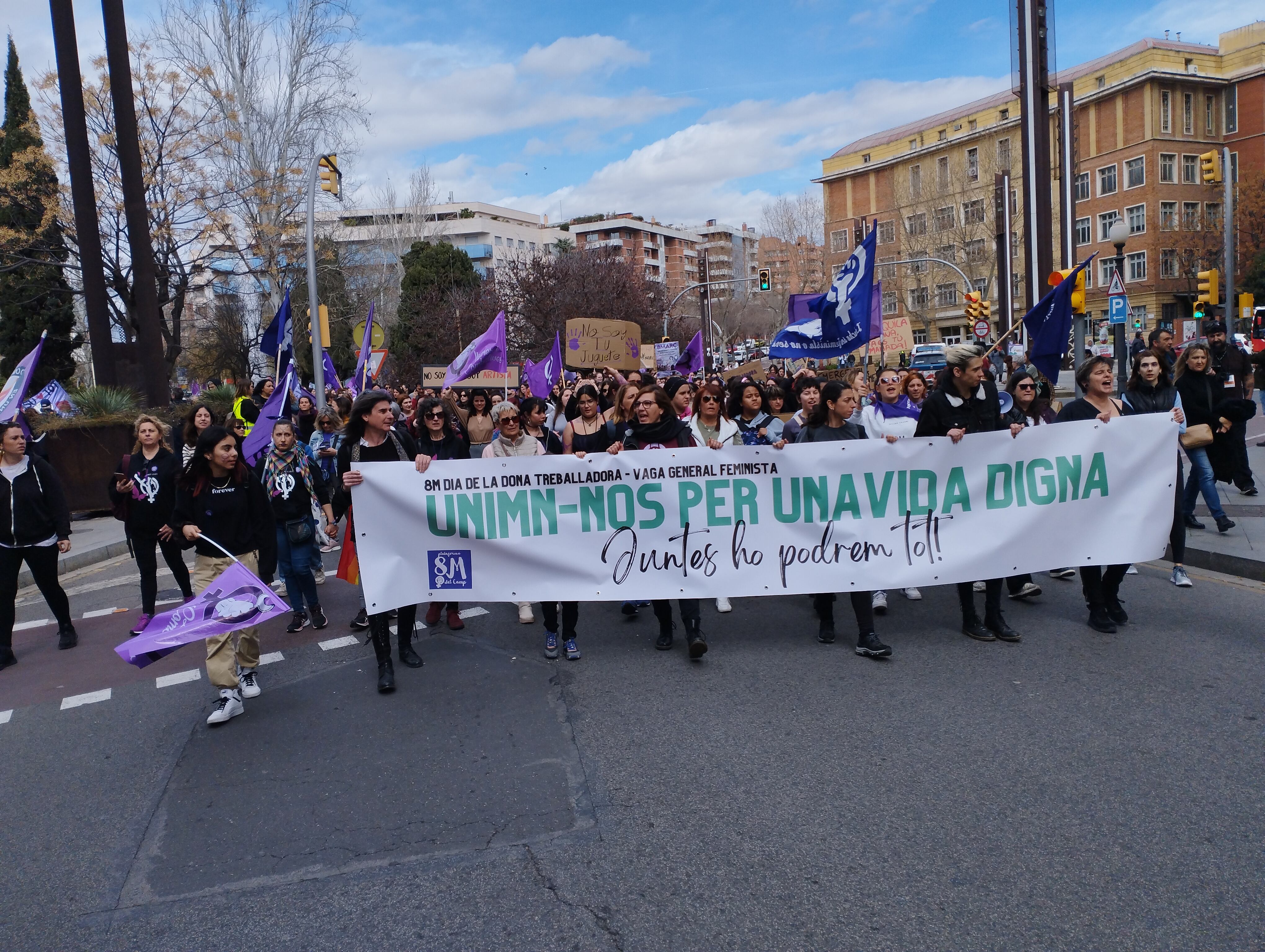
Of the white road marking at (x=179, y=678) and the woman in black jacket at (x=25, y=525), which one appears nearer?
the white road marking at (x=179, y=678)

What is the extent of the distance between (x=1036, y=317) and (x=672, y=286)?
11955cm

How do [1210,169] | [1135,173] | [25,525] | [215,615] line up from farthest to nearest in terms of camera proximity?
[1135,173]
[1210,169]
[25,525]
[215,615]

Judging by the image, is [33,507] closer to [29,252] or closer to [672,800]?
[672,800]

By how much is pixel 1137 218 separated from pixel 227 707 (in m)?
64.0

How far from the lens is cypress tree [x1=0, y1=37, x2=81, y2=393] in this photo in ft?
71.6

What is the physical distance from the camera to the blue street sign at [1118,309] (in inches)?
731

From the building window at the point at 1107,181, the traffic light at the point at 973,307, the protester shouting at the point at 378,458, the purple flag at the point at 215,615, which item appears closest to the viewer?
the purple flag at the point at 215,615

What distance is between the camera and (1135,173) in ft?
189

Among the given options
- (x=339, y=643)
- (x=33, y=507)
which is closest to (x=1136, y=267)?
(x=339, y=643)

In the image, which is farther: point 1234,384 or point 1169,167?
point 1169,167

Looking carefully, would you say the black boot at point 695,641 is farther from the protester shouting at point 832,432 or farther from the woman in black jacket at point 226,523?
the woman in black jacket at point 226,523

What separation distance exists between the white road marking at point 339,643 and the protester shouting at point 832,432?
3.26m

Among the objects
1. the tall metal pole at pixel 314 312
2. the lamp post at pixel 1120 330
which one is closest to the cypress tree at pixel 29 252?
the tall metal pole at pixel 314 312

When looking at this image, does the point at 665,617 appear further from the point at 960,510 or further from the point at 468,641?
the point at 960,510
